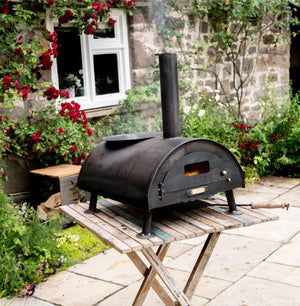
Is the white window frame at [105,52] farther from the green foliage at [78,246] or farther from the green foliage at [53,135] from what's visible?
the green foliage at [78,246]

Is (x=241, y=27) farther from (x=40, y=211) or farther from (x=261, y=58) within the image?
(x=40, y=211)

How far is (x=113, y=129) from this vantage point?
21.2ft

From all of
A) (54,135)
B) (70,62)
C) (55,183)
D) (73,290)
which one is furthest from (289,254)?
(70,62)

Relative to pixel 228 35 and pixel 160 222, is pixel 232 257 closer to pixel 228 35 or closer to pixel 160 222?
pixel 160 222

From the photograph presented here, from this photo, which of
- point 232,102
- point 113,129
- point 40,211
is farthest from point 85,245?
point 232,102

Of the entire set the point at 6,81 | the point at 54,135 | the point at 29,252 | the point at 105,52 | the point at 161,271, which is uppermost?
the point at 105,52

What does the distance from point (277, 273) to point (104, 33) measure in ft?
13.0

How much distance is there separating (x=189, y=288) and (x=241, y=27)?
6155 mm

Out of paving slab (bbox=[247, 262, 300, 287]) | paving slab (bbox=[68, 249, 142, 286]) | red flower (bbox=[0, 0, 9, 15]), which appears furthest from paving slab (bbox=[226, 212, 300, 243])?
red flower (bbox=[0, 0, 9, 15])

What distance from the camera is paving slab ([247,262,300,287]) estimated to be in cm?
390

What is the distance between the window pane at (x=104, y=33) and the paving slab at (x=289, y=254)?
351cm

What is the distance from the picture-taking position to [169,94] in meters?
3.09

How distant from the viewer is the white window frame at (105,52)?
6273 millimetres

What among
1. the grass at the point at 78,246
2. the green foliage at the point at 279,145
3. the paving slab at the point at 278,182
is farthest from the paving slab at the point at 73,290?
the green foliage at the point at 279,145
